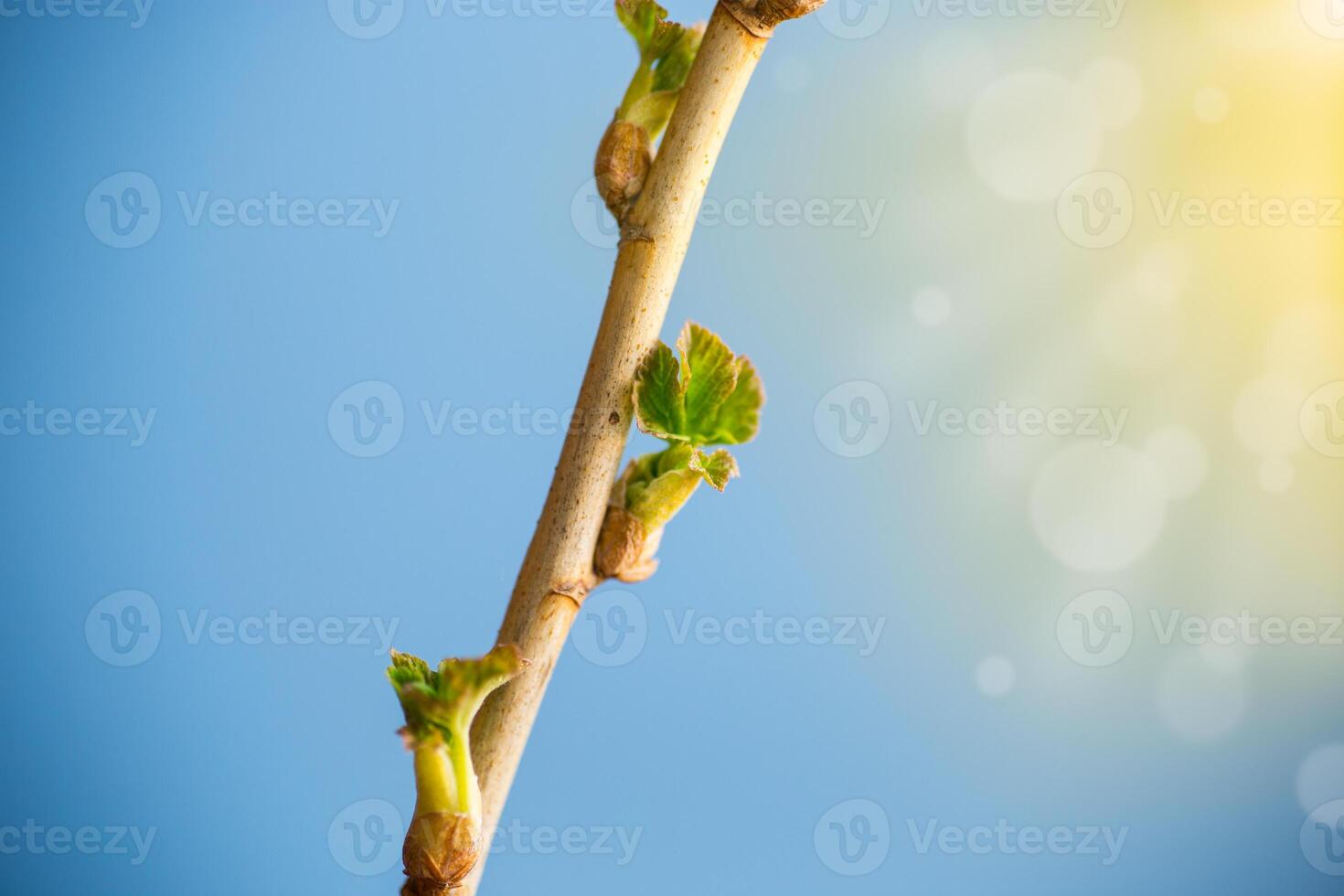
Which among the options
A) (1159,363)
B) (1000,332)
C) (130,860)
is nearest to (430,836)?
(130,860)

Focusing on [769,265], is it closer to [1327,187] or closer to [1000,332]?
[1000,332]
